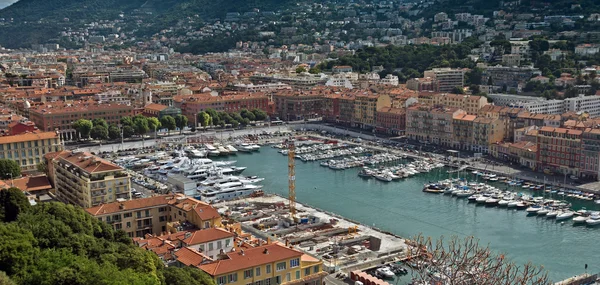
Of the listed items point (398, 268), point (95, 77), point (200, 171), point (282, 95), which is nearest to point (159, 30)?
point (95, 77)

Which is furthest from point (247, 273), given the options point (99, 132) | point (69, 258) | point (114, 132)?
point (114, 132)

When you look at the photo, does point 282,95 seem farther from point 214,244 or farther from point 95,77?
point 214,244

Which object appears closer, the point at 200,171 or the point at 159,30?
the point at 200,171

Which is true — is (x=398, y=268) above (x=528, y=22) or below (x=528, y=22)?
below

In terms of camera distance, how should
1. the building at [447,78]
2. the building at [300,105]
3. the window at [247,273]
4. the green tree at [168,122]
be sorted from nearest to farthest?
the window at [247,273] → the green tree at [168,122] → the building at [300,105] → the building at [447,78]

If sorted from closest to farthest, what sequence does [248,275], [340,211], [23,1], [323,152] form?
[248,275] → [340,211] → [323,152] → [23,1]

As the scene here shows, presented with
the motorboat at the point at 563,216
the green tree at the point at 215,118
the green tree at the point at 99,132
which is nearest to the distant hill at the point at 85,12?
the green tree at the point at 215,118

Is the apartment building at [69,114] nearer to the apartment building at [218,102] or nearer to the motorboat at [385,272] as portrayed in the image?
the apartment building at [218,102]

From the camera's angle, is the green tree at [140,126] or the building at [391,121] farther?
the building at [391,121]
